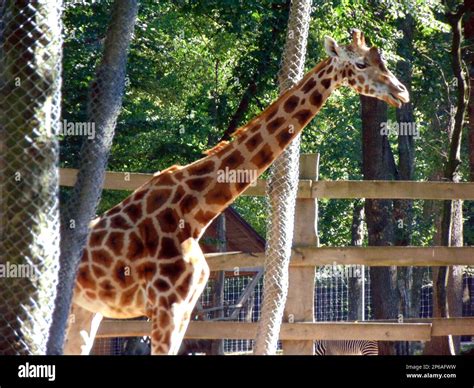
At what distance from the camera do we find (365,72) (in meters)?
8.62

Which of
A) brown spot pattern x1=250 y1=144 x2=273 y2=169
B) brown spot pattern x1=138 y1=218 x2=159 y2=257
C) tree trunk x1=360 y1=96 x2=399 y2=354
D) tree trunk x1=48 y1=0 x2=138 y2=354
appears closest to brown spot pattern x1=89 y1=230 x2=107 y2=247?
brown spot pattern x1=138 y1=218 x2=159 y2=257

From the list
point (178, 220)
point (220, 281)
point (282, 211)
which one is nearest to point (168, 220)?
point (178, 220)

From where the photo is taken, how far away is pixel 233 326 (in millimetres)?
9547

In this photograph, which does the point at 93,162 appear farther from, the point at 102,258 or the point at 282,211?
the point at 282,211

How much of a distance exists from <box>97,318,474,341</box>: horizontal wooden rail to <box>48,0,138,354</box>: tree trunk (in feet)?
10.4

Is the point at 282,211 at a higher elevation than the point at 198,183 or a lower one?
lower

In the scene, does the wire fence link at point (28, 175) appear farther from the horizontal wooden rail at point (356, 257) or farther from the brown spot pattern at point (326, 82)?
the horizontal wooden rail at point (356, 257)

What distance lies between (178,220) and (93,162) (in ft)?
6.83

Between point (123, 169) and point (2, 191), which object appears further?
point (123, 169)

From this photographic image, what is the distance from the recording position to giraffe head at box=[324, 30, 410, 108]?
8.55 m

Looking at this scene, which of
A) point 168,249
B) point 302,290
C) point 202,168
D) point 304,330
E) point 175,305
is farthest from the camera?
point 302,290
